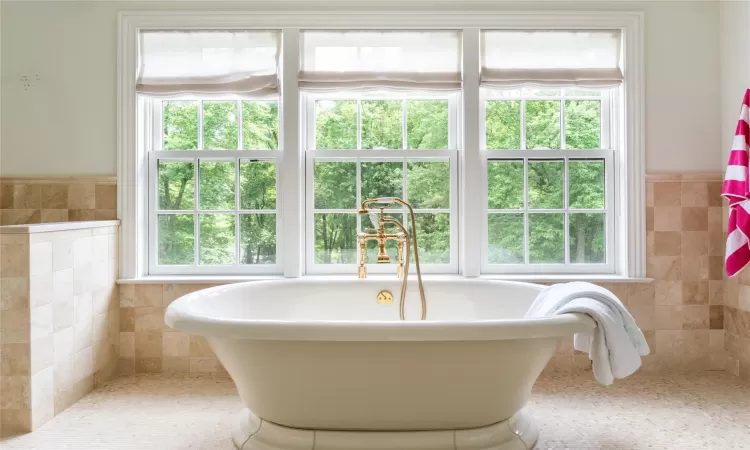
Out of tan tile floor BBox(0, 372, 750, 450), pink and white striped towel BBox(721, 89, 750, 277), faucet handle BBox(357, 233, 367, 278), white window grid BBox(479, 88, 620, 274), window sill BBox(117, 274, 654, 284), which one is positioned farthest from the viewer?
white window grid BBox(479, 88, 620, 274)

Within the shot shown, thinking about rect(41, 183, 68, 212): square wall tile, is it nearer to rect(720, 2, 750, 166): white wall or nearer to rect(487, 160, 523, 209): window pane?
rect(487, 160, 523, 209): window pane

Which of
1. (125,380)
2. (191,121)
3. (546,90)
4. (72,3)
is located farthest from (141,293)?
(546,90)

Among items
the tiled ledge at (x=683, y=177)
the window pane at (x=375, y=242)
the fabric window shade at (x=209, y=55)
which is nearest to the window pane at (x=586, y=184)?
the tiled ledge at (x=683, y=177)

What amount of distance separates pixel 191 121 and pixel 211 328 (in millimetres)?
1779

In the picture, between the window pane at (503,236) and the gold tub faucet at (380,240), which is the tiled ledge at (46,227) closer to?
the gold tub faucet at (380,240)

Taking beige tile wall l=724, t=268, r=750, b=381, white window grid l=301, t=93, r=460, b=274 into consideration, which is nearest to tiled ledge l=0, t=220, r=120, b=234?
white window grid l=301, t=93, r=460, b=274

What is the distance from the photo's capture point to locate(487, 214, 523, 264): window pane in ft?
10.2

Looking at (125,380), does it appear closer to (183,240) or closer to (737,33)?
(183,240)

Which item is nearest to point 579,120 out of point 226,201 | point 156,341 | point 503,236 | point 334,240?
point 503,236

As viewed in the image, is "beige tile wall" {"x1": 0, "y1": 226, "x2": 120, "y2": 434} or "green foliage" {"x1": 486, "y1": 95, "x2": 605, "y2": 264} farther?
"green foliage" {"x1": 486, "y1": 95, "x2": 605, "y2": 264}

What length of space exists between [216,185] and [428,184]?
4.03 feet

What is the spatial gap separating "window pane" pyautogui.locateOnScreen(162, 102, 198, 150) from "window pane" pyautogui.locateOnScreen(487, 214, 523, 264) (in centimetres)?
179

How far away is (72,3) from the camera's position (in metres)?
3.01

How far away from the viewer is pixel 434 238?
314 cm
